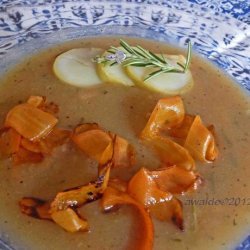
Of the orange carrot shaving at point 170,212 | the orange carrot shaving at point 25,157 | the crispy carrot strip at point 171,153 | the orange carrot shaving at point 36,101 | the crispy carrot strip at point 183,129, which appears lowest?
the orange carrot shaving at point 170,212

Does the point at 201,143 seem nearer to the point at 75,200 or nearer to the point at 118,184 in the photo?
the point at 118,184

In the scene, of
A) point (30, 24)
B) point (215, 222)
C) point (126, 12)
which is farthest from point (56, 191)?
point (126, 12)

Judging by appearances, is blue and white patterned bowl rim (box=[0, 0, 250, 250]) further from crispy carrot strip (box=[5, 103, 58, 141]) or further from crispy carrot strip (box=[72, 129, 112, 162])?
crispy carrot strip (box=[72, 129, 112, 162])

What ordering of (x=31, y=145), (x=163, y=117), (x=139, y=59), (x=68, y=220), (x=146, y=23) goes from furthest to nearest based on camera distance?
(x=146, y=23) → (x=139, y=59) → (x=163, y=117) → (x=31, y=145) → (x=68, y=220)

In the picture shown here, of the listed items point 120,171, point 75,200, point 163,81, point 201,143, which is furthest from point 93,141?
point 163,81

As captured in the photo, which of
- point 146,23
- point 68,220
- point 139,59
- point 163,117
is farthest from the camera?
point 146,23

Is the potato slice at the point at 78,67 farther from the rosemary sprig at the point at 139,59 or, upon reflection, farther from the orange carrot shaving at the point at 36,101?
the orange carrot shaving at the point at 36,101

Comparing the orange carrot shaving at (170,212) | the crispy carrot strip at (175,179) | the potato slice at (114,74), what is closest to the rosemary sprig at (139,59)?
the potato slice at (114,74)
